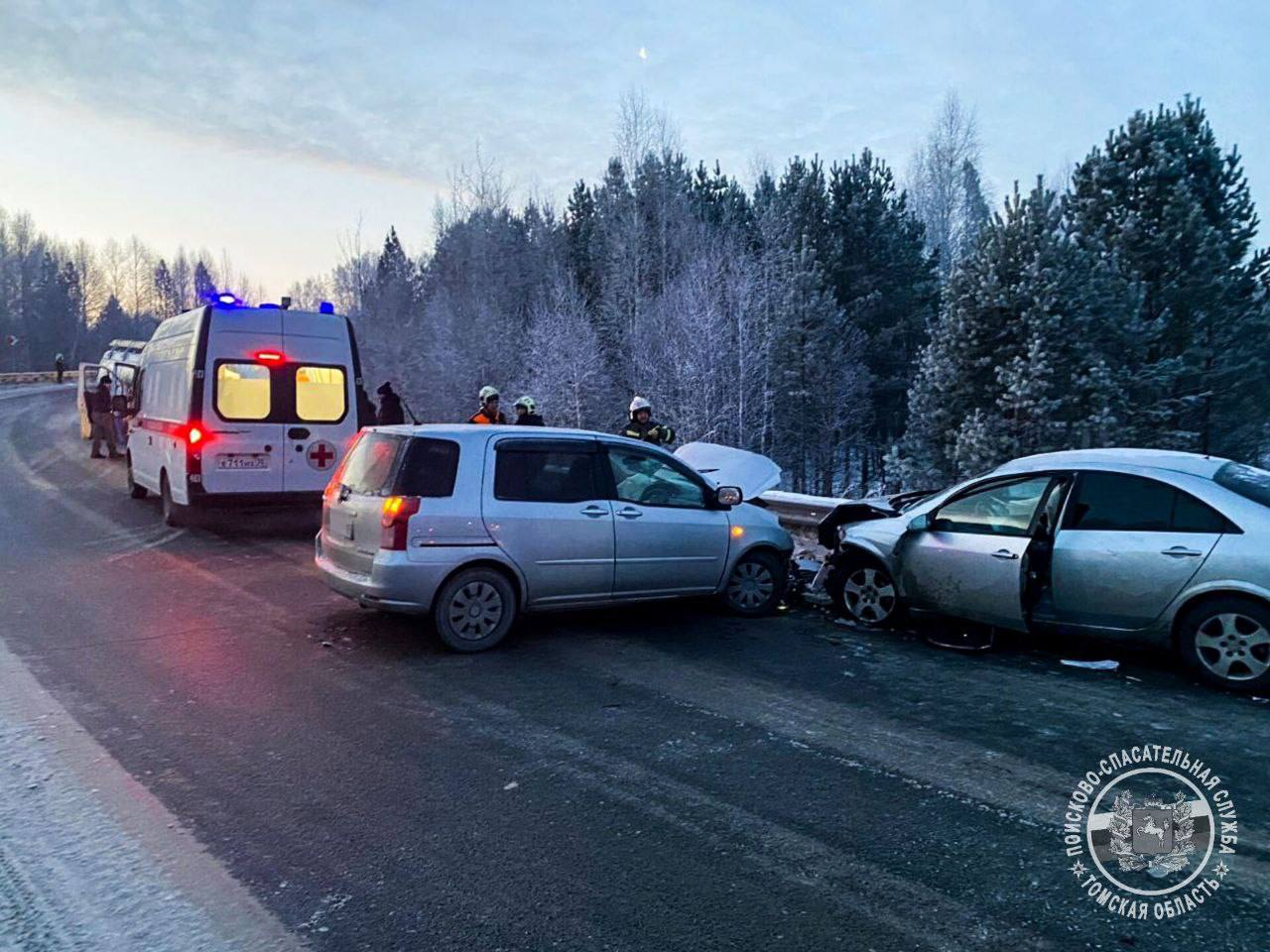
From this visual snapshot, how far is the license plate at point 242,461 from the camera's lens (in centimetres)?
1048

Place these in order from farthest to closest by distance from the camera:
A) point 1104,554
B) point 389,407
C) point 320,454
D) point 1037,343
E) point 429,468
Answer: point 1037,343, point 389,407, point 320,454, point 429,468, point 1104,554

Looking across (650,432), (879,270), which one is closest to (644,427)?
(650,432)

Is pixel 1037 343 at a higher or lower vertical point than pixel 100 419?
higher

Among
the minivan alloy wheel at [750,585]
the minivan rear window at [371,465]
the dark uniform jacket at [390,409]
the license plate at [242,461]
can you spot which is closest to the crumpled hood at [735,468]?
the minivan alloy wheel at [750,585]

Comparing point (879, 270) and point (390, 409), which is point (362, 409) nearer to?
point (390, 409)

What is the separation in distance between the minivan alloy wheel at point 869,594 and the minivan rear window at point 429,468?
3541 mm

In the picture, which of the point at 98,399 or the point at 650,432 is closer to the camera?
the point at 650,432

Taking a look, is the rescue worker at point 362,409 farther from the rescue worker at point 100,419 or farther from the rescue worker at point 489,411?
the rescue worker at point 100,419

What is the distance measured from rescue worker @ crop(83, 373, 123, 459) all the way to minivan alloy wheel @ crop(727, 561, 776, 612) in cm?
1775

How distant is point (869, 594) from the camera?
738 cm

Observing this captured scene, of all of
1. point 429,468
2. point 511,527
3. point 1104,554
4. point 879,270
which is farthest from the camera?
point 879,270

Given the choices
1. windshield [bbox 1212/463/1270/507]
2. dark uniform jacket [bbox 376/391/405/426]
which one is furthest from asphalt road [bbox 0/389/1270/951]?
dark uniform jacket [bbox 376/391/405/426]

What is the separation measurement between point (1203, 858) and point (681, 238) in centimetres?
3567

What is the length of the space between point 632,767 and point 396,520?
8.95 ft
